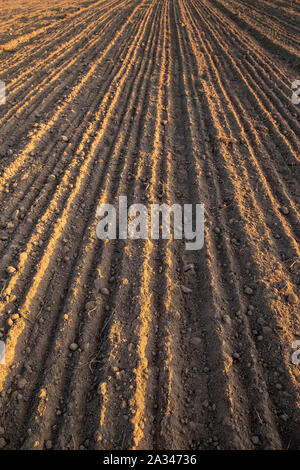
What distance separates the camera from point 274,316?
2.99 metres

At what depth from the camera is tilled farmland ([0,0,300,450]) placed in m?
2.42

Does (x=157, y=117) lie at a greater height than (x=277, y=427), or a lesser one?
greater

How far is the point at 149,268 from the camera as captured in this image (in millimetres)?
3453

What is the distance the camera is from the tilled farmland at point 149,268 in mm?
2422

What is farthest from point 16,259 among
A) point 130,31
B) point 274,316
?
point 130,31

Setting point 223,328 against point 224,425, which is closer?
point 224,425

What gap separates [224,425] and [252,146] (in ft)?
15.0

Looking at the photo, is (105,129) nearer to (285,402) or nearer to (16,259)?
(16,259)

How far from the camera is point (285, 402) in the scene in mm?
2479

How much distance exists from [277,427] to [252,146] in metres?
4.48

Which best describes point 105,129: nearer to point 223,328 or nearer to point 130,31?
point 223,328
